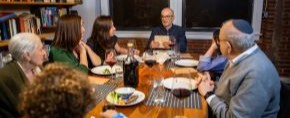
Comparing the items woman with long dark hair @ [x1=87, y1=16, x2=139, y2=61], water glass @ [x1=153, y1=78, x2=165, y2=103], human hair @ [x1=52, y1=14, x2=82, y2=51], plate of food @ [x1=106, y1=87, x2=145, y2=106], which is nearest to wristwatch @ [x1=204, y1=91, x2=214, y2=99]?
water glass @ [x1=153, y1=78, x2=165, y2=103]

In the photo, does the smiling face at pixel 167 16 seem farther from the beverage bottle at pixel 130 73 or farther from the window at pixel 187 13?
the beverage bottle at pixel 130 73

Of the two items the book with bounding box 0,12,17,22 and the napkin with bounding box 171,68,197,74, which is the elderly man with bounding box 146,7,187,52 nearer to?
the napkin with bounding box 171,68,197,74

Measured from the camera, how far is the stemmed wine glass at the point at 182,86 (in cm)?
163

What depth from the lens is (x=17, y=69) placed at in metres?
1.66

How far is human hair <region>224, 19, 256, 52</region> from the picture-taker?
151cm

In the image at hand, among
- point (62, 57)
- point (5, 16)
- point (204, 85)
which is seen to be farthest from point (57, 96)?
point (5, 16)

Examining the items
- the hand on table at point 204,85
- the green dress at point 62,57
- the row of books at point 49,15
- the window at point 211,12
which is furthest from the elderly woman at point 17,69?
the window at point 211,12

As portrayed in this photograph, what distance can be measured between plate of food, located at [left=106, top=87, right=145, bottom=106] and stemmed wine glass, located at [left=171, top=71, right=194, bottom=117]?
210 mm

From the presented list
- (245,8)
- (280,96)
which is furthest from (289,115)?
(245,8)

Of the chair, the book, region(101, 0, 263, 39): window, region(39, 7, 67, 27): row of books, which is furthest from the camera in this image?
region(101, 0, 263, 39): window

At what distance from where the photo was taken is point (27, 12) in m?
3.36

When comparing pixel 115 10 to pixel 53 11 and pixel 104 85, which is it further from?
pixel 104 85

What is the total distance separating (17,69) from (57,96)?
0.98 meters

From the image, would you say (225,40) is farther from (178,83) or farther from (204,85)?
(178,83)
